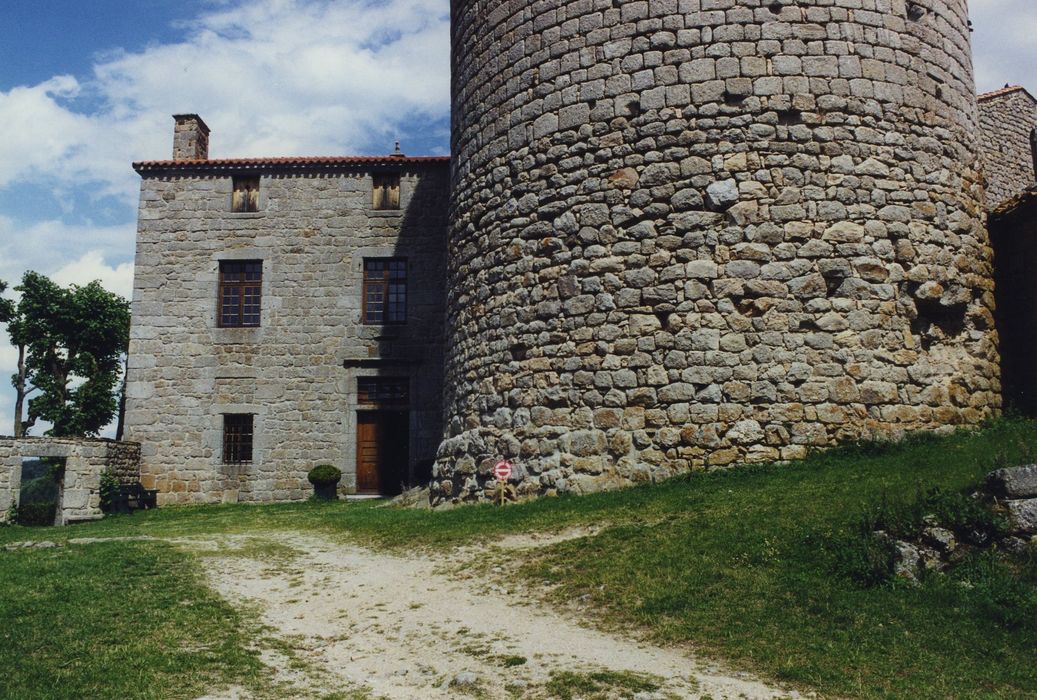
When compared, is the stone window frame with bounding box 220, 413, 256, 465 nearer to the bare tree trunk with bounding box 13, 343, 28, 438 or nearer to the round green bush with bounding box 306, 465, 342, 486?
the round green bush with bounding box 306, 465, 342, 486

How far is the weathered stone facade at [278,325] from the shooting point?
18.5 m

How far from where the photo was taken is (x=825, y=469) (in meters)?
8.78

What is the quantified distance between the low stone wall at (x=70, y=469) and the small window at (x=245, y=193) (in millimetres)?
6352

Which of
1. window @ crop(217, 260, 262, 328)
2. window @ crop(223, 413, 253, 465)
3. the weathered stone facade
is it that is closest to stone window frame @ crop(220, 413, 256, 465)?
window @ crop(223, 413, 253, 465)

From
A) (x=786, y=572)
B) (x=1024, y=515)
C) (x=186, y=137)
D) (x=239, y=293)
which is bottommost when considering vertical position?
(x=786, y=572)

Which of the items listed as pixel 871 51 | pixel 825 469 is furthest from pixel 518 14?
pixel 825 469

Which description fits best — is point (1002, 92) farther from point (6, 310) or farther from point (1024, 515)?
point (6, 310)

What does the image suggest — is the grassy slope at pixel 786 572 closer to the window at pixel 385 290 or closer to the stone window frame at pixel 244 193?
the window at pixel 385 290

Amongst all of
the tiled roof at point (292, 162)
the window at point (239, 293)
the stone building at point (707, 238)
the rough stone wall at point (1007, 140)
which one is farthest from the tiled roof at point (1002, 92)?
the window at point (239, 293)

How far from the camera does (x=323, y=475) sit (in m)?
17.6

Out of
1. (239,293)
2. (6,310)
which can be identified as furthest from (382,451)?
(6,310)

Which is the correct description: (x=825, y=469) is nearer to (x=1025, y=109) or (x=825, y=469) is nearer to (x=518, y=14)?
(x=518, y=14)

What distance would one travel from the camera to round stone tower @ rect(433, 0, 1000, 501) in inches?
376

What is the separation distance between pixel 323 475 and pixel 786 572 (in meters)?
13.0
